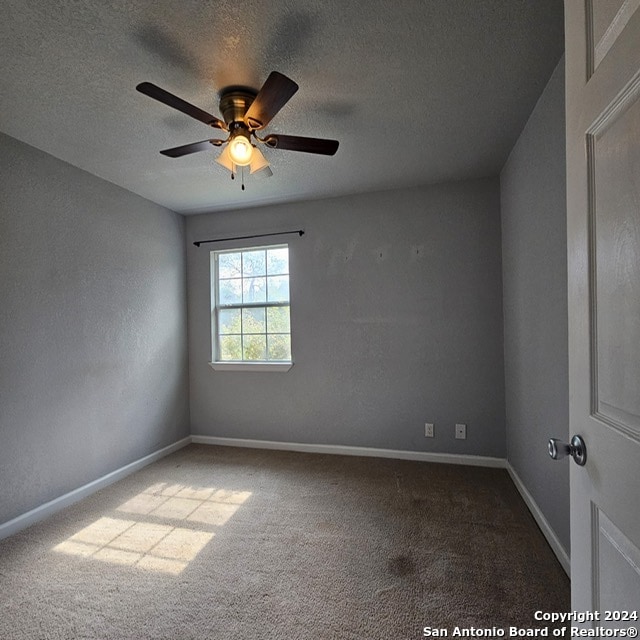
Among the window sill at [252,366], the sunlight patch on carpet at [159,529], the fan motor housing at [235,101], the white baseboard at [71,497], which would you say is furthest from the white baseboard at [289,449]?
the fan motor housing at [235,101]

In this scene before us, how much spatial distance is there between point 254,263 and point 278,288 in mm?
399

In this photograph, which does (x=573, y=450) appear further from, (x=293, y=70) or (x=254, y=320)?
(x=254, y=320)

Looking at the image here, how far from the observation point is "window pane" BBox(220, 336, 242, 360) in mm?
3891

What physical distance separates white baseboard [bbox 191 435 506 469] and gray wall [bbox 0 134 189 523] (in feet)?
1.74

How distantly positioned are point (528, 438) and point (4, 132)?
3.83 m

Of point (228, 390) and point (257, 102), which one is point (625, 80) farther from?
point (228, 390)

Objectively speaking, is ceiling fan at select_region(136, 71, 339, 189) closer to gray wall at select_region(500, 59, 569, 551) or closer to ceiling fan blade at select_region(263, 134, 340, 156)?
ceiling fan blade at select_region(263, 134, 340, 156)

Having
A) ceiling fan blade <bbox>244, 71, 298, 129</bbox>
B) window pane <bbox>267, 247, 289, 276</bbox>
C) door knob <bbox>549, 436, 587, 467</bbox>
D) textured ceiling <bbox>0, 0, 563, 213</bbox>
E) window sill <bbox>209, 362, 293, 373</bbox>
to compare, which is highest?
textured ceiling <bbox>0, 0, 563, 213</bbox>

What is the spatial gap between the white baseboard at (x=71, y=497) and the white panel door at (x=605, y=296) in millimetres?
2906

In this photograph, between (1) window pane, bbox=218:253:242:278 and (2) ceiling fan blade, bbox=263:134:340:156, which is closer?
(2) ceiling fan blade, bbox=263:134:340:156

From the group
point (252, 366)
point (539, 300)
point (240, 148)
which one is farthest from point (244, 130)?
point (252, 366)

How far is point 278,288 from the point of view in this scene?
3727 mm

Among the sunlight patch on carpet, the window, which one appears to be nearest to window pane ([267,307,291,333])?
the window

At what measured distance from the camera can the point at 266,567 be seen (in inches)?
73.9
